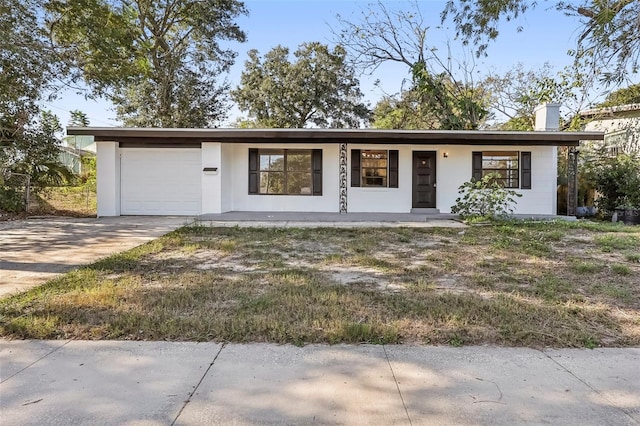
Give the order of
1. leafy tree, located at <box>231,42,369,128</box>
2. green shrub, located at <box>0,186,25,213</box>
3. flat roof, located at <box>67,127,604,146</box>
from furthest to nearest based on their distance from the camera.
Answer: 1. leafy tree, located at <box>231,42,369,128</box>
2. green shrub, located at <box>0,186,25,213</box>
3. flat roof, located at <box>67,127,604,146</box>

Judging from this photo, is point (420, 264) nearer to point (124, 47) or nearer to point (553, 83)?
point (124, 47)

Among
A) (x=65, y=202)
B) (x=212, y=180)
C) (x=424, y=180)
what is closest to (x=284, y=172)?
(x=212, y=180)

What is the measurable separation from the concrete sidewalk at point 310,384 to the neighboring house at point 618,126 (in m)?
16.6

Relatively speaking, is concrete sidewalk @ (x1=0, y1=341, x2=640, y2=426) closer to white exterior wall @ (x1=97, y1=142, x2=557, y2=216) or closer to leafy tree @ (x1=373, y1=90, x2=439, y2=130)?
white exterior wall @ (x1=97, y1=142, x2=557, y2=216)

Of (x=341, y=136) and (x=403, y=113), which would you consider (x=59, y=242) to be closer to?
(x=341, y=136)

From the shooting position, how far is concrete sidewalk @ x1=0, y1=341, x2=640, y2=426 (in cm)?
238

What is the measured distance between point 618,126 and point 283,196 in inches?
564

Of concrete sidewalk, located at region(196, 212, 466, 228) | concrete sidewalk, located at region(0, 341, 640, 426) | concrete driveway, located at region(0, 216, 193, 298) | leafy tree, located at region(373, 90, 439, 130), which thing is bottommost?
concrete sidewalk, located at region(0, 341, 640, 426)

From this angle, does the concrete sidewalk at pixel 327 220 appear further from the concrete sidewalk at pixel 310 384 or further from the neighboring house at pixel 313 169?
the concrete sidewalk at pixel 310 384

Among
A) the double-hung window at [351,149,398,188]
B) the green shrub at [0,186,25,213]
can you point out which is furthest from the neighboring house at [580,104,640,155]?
the green shrub at [0,186,25,213]

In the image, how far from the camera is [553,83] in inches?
787

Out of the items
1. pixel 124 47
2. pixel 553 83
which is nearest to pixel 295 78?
pixel 553 83

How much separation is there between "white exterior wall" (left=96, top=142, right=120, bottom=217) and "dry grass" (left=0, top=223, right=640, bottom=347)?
6.05 metres

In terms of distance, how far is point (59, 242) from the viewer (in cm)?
798
